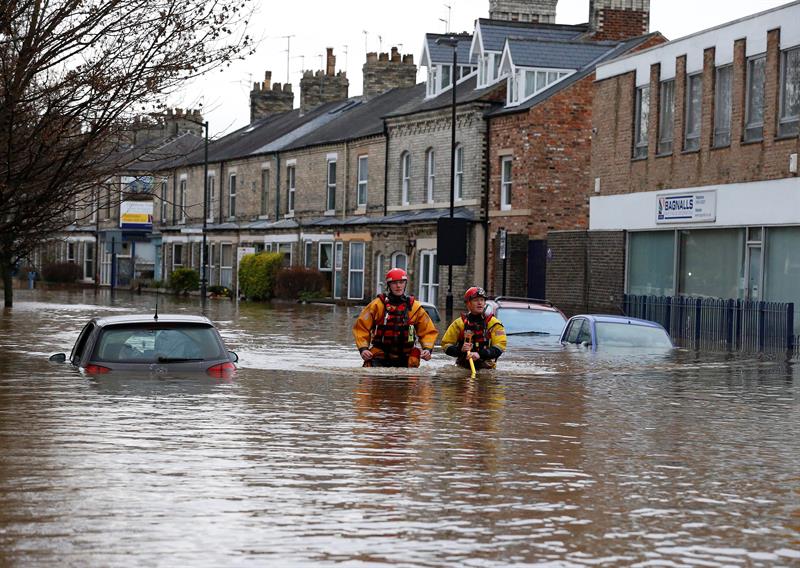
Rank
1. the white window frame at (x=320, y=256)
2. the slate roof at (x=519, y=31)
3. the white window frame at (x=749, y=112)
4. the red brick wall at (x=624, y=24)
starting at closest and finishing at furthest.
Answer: the white window frame at (x=749, y=112)
the slate roof at (x=519, y=31)
the red brick wall at (x=624, y=24)
the white window frame at (x=320, y=256)

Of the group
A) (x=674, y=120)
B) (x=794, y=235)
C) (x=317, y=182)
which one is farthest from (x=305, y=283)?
(x=794, y=235)

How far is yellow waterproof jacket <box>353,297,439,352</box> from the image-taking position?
704 inches

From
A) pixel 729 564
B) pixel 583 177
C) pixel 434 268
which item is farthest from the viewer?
pixel 434 268

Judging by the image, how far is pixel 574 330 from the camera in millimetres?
25953

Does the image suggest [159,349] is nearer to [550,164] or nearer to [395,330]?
[395,330]

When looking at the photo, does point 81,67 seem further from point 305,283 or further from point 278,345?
point 305,283

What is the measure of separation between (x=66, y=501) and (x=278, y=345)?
20167 millimetres

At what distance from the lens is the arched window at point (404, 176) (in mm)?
55531

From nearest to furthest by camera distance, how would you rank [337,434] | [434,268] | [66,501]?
[66,501], [337,434], [434,268]

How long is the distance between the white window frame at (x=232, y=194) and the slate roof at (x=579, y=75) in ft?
86.6

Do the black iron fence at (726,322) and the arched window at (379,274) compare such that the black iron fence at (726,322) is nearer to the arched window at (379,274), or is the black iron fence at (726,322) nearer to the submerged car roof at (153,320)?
the submerged car roof at (153,320)

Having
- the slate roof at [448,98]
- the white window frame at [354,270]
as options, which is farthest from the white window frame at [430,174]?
the white window frame at [354,270]

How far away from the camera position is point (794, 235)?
1277 inches

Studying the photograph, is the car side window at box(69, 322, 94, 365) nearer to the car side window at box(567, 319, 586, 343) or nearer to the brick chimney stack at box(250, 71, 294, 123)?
the car side window at box(567, 319, 586, 343)
